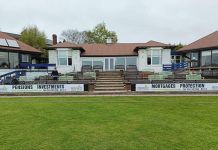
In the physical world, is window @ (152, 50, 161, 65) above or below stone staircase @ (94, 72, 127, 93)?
above

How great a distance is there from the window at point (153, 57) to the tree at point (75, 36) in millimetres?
38361

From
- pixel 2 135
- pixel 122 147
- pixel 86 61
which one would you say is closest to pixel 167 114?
pixel 122 147

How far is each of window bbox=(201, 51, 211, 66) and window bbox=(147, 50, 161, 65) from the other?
519 centimetres

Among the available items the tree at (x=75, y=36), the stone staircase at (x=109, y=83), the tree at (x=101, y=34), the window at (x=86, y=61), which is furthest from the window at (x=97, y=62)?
the tree at (x=75, y=36)

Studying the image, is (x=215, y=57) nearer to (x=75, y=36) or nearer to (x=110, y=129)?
(x=110, y=129)

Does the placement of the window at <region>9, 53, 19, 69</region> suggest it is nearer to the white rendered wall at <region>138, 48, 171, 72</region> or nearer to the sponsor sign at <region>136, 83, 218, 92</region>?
the white rendered wall at <region>138, 48, 171, 72</region>

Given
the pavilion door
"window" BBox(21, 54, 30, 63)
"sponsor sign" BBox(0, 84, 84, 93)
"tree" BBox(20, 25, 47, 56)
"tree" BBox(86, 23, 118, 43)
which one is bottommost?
"sponsor sign" BBox(0, 84, 84, 93)

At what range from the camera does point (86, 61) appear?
32.7 m

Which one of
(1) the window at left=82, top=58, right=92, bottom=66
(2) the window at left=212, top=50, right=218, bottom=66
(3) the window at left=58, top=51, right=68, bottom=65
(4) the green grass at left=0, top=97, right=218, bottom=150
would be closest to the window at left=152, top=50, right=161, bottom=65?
(2) the window at left=212, top=50, right=218, bottom=66

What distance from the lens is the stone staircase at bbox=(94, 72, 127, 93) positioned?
21953mm

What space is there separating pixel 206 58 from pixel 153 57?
6327 millimetres

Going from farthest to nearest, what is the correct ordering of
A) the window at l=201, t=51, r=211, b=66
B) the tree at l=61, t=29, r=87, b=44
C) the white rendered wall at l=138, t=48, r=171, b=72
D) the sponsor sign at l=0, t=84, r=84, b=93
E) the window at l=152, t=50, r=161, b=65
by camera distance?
the tree at l=61, t=29, r=87, b=44, the white rendered wall at l=138, t=48, r=171, b=72, the window at l=152, t=50, r=161, b=65, the window at l=201, t=51, r=211, b=66, the sponsor sign at l=0, t=84, r=84, b=93

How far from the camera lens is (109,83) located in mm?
24125

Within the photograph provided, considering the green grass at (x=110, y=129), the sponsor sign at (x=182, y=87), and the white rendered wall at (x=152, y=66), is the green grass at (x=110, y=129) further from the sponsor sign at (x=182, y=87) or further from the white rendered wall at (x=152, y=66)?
the white rendered wall at (x=152, y=66)
